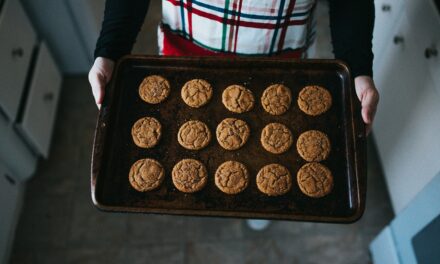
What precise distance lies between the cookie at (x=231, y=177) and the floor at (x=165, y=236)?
64 cm

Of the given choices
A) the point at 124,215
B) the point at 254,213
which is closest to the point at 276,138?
the point at 254,213

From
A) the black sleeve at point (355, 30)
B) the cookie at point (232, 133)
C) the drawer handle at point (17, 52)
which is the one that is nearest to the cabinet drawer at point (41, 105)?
the drawer handle at point (17, 52)

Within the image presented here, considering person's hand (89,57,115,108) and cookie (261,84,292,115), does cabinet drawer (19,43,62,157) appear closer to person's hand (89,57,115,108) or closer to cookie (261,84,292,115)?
person's hand (89,57,115,108)

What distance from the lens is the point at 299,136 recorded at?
1.05 m

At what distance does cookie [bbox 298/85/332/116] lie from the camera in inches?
41.9

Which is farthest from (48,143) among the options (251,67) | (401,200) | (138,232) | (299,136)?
(401,200)

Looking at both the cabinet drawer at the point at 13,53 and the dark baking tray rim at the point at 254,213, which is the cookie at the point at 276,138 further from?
the cabinet drawer at the point at 13,53

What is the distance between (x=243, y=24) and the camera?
0.97 meters

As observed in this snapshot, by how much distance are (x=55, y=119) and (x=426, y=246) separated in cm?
171

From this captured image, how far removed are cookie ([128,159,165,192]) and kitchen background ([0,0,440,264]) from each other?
0.64 m

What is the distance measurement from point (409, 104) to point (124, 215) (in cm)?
126

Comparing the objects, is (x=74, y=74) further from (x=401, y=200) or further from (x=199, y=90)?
(x=401, y=200)

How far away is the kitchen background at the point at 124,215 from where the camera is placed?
1334mm

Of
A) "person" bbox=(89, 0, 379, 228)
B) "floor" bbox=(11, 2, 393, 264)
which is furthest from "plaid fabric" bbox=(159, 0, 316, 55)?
"floor" bbox=(11, 2, 393, 264)
